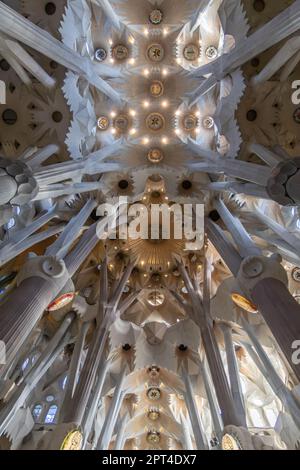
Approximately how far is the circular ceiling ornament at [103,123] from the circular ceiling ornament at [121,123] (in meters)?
0.42

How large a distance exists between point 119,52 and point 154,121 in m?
3.32

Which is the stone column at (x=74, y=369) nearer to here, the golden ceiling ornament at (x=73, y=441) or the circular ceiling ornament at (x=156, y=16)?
the golden ceiling ornament at (x=73, y=441)

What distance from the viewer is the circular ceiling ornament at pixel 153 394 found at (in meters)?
16.2

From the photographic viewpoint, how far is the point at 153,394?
16.2 metres

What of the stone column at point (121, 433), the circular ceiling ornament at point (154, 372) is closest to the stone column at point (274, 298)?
the circular ceiling ornament at point (154, 372)

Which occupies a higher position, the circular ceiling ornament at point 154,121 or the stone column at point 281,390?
the circular ceiling ornament at point 154,121

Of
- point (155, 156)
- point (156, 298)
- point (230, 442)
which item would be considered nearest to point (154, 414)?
point (156, 298)

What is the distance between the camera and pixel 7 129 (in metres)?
10.7

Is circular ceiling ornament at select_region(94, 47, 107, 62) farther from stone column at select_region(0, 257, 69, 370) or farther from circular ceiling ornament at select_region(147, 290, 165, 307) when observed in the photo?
circular ceiling ornament at select_region(147, 290, 165, 307)

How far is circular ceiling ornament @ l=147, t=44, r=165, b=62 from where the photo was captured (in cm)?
1483

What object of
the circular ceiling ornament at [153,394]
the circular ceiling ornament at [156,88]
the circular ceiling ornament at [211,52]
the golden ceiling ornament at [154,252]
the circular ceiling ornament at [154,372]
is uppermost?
the circular ceiling ornament at [211,52]

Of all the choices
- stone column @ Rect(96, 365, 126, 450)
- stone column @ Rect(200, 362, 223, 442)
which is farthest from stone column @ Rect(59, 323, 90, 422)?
stone column @ Rect(200, 362, 223, 442)

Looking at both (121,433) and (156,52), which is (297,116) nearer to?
(156,52)

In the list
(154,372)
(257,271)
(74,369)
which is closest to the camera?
(257,271)
